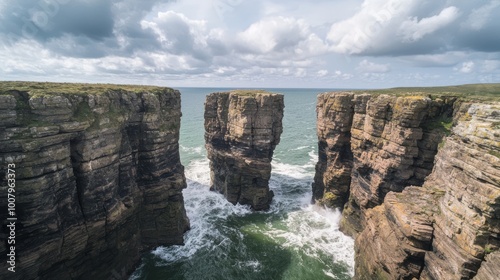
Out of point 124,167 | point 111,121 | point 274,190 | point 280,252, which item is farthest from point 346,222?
point 111,121

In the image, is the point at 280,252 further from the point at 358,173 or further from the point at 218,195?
the point at 218,195

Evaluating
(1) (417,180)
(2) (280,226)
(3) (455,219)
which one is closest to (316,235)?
(2) (280,226)

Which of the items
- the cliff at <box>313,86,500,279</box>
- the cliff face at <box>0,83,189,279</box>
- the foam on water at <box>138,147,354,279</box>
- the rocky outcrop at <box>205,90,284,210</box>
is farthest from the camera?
the rocky outcrop at <box>205,90,284,210</box>

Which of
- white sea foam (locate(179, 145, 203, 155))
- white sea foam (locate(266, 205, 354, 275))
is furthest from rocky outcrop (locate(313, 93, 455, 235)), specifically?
white sea foam (locate(179, 145, 203, 155))

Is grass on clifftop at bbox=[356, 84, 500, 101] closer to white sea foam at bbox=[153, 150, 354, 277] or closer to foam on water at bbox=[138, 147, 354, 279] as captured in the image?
white sea foam at bbox=[153, 150, 354, 277]

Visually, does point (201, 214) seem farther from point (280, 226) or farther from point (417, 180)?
point (417, 180)

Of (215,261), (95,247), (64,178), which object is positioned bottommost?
(215,261)

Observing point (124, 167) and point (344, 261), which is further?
point (344, 261)
